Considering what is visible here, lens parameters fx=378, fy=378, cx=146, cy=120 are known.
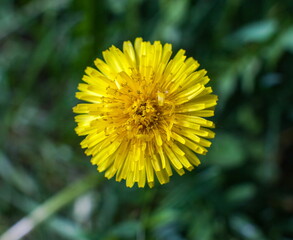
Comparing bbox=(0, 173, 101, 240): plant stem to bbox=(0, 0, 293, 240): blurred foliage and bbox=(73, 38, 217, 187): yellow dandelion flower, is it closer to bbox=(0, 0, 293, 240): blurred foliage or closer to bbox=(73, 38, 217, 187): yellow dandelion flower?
bbox=(0, 0, 293, 240): blurred foliage

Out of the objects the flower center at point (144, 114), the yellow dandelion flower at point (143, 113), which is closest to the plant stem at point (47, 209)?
the yellow dandelion flower at point (143, 113)

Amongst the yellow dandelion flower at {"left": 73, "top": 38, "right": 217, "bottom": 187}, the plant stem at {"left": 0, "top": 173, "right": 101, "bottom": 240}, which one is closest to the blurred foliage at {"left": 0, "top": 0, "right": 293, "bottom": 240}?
the plant stem at {"left": 0, "top": 173, "right": 101, "bottom": 240}

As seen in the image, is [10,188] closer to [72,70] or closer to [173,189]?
[72,70]

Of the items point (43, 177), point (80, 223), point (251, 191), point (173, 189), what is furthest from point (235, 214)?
point (43, 177)

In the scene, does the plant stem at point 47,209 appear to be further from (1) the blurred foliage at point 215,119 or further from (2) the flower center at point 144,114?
(2) the flower center at point 144,114

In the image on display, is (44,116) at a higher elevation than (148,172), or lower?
higher
